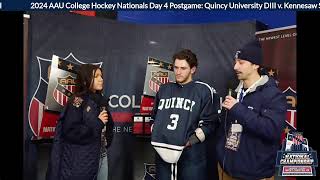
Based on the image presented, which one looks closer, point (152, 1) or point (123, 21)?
point (152, 1)

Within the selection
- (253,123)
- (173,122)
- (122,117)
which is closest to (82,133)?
(173,122)

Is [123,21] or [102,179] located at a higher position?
[123,21]

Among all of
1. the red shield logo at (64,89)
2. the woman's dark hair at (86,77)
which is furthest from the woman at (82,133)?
the red shield logo at (64,89)

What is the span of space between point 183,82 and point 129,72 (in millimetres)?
693

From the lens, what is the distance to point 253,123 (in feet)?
7.38

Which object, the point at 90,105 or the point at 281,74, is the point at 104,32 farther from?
the point at 281,74

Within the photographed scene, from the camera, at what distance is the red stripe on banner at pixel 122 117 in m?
3.26

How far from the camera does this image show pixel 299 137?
283cm

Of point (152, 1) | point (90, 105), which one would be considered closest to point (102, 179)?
point (90, 105)

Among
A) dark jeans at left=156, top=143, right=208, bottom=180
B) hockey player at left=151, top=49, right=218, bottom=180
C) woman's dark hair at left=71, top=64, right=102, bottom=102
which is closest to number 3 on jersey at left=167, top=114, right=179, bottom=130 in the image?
hockey player at left=151, top=49, right=218, bottom=180

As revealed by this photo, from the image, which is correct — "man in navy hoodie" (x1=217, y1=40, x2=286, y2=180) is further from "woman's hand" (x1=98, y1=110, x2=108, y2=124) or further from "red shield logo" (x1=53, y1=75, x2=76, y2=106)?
"red shield logo" (x1=53, y1=75, x2=76, y2=106)

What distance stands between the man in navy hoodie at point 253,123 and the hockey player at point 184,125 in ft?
0.67

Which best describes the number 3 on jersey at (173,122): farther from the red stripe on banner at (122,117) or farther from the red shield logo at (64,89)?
the red shield logo at (64,89)

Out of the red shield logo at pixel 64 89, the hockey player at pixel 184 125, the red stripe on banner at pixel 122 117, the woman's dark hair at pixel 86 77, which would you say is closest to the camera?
the hockey player at pixel 184 125
